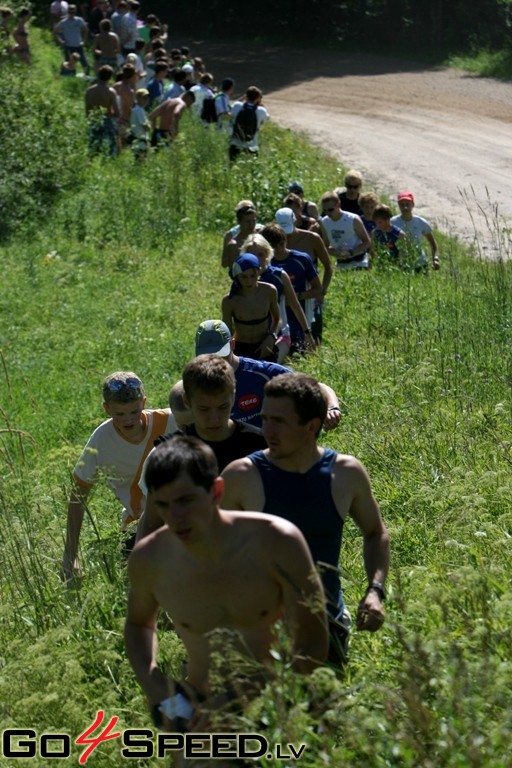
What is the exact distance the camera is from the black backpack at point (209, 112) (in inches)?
893

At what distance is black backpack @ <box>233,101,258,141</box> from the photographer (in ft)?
67.8

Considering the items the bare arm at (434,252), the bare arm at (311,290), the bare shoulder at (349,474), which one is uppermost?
the bare shoulder at (349,474)

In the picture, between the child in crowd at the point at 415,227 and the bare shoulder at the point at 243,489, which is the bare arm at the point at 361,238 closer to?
the child in crowd at the point at 415,227

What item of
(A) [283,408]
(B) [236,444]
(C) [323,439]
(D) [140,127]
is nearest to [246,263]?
(C) [323,439]

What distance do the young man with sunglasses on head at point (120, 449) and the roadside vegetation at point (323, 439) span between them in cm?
16

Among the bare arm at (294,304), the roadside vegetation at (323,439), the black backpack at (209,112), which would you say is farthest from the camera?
the black backpack at (209,112)

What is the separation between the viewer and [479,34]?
34.1 m

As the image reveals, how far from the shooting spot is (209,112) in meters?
22.7

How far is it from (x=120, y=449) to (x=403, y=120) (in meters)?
21.2

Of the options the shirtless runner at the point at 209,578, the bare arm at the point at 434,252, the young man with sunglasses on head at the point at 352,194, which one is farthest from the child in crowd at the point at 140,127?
the shirtless runner at the point at 209,578

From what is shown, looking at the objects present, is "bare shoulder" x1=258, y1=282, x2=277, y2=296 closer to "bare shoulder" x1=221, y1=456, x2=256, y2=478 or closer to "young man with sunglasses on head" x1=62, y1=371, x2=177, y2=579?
"young man with sunglasses on head" x1=62, y1=371, x2=177, y2=579

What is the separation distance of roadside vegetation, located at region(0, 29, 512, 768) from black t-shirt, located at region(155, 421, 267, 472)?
87 centimetres

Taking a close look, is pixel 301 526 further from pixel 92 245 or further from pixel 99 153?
pixel 99 153

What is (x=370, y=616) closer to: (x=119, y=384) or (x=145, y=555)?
(x=145, y=555)
